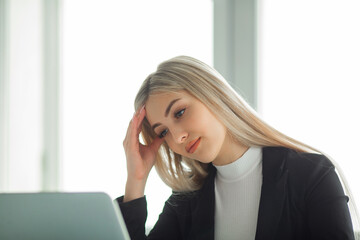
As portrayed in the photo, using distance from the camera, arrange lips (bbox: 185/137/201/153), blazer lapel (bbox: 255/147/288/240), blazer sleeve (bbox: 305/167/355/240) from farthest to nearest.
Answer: lips (bbox: 185/137/201/153) → blazer lapel (bbox: 255/147/288/240) → blazer sleeve (bbox: 305/167/355/240)

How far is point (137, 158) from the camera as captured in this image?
5.69ft

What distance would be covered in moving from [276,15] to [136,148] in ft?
3.74

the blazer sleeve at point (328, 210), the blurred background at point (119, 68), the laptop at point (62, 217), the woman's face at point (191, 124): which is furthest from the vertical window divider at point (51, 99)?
the laptop at point (62, 217)

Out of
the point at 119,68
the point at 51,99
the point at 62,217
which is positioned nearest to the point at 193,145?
the point at 62,217

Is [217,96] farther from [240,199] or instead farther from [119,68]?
[119,68]

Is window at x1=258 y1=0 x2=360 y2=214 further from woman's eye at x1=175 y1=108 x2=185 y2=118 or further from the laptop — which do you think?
the laptop

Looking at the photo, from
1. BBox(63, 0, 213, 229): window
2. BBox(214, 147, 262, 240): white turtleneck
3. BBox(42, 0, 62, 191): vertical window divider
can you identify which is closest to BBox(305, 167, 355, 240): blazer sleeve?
BBox(214, 147, 262, 240): white turtleneck

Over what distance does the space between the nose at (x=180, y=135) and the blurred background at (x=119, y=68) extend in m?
0.89

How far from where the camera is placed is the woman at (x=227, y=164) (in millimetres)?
1437

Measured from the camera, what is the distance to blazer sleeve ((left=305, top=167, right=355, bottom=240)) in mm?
1299

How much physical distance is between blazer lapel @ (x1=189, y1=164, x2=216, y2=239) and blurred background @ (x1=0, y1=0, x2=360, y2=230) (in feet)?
2.49

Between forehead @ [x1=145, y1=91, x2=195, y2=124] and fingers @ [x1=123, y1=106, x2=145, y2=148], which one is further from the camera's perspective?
fingers @ [x1=123, y1=106, x2=145, y2=148]

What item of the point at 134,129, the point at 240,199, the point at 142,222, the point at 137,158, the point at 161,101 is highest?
the point at 161,101

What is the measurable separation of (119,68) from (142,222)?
1341mm
